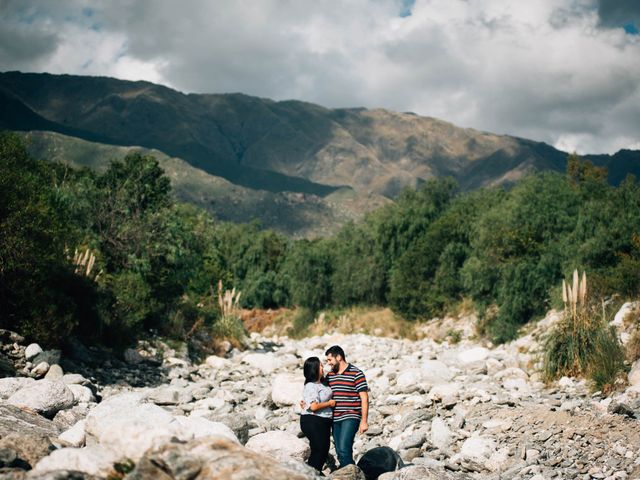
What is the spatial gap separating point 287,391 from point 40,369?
4982 mm

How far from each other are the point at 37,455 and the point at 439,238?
94.7ft

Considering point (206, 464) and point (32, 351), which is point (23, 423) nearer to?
point (206, 464)

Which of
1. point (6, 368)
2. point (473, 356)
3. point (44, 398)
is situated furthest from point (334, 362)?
point (473, 356)

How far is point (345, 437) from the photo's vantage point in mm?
6965

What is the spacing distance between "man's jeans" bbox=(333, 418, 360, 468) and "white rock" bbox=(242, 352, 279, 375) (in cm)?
1082

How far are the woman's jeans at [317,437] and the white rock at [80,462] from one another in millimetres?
2644

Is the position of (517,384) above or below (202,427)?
below

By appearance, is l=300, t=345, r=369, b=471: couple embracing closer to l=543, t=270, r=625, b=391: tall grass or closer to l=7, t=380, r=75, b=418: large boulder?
l=7, t=380, r=75, b=418: large boulder

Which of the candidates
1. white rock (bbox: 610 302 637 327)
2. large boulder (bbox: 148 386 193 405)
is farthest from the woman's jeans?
white rock (bbox: 610 302 637 327)

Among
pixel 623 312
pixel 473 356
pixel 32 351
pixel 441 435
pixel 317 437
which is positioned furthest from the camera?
pixel 473 356

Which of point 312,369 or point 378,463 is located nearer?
point 312,369

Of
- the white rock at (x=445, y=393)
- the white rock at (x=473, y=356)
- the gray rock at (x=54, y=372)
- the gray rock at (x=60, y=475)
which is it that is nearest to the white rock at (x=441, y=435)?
the white rock at (x=445, y=393)

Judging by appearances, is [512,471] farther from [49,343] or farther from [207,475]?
[49,343]

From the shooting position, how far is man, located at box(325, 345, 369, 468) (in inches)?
275
